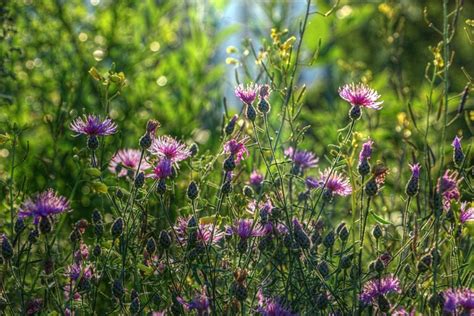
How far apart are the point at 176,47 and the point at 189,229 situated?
1992 millimetres

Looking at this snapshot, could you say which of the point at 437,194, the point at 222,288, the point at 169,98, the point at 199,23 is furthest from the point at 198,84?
the point at 437,194

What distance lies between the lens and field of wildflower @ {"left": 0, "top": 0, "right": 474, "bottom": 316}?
1143 mm

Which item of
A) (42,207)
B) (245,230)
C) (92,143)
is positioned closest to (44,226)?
(42,207)

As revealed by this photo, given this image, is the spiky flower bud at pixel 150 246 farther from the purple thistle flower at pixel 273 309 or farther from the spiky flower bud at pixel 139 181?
the purple thistle flower at pixel 273 309

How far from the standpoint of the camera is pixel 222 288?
1273 millimetres

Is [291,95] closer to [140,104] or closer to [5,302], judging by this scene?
[5,302]

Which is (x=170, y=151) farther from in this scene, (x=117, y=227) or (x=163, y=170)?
(x=117, y=227)

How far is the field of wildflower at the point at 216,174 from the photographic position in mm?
1143

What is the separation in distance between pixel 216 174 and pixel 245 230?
544 mm

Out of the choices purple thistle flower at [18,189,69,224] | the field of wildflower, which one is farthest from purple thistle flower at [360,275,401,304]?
purple thistle flower at [18,189,69,224]

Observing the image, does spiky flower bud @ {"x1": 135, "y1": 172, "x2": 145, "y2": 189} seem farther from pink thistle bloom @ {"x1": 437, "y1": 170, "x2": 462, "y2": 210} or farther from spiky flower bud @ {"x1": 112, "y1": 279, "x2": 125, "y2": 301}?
pink thistle bloom @ {"x1": 437, "y1": 170, "x2": 462, "y2": 210}

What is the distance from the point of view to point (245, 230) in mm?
1179

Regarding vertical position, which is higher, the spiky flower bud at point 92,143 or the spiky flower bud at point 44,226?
the spiky flower bud at point 92,143

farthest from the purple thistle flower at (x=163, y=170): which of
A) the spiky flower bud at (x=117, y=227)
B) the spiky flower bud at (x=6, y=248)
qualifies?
the spiky flower bud at (x=6, y=248)
